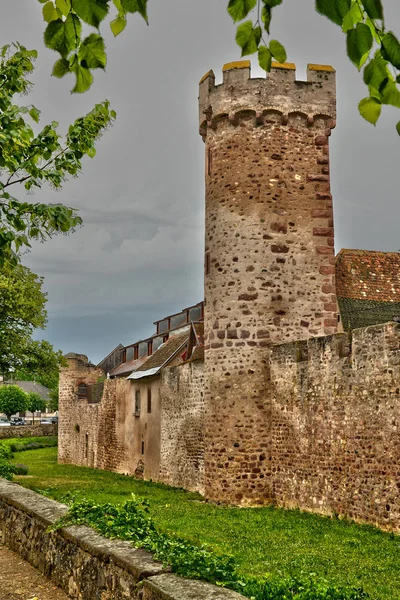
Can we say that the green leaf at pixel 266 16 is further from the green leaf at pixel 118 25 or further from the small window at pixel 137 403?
the small window at pixel 137 403

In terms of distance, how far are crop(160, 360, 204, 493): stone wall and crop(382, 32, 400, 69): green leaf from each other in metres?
17.3

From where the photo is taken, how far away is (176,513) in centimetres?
1438

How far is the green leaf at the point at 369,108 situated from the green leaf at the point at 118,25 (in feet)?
3.46

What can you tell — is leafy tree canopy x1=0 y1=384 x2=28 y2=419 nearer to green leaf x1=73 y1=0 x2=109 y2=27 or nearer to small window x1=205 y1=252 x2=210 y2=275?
small window x1=205 y1=252 x2=210 y2=275

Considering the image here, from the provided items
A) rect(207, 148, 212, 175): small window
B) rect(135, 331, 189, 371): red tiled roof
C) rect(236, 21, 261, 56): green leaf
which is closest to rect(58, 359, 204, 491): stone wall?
rect(135, 331, 189, 371): red tiled roof

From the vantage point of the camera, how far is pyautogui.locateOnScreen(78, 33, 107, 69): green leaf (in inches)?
120

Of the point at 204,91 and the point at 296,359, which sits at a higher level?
the point at 204,91

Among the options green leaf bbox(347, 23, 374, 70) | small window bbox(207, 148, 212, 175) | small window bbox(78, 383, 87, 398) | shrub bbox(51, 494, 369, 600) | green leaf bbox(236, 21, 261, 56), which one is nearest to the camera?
green leaf bbox(347, 23, 374, 70)

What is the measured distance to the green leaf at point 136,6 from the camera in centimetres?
262

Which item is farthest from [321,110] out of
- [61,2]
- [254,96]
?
[61,2]

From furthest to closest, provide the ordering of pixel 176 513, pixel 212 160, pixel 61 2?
pixel 212 160
pixel 176 513
pixel 61 2

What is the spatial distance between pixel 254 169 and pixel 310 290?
318cm

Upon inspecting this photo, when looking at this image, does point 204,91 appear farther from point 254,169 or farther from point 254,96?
point 254,169

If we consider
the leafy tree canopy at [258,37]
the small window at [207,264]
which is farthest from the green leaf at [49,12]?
the small window at [207,264]
